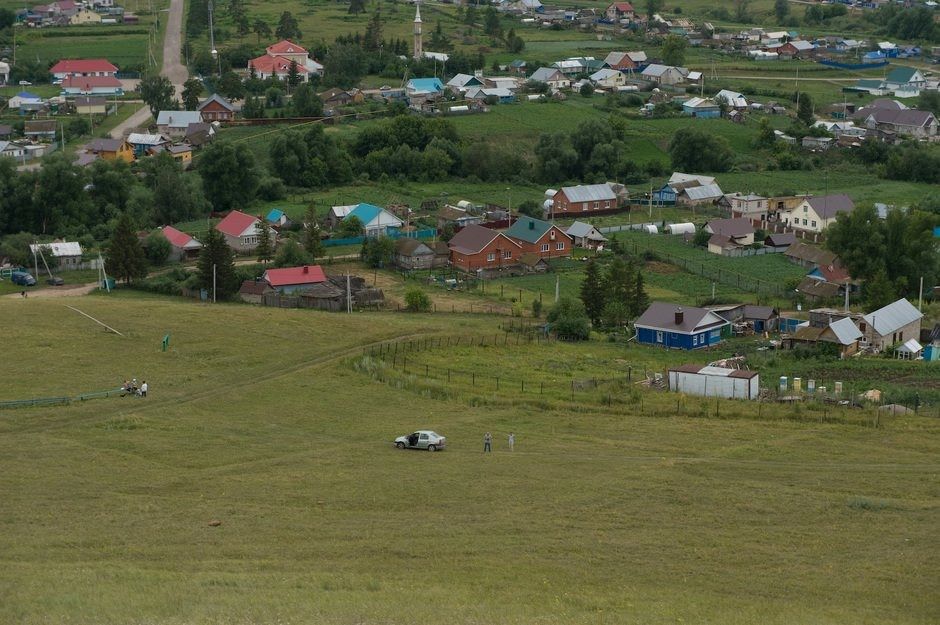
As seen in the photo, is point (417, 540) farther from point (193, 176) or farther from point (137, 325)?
point (193, 176)

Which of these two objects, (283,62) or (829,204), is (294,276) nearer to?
(829,204)

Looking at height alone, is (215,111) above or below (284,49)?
below

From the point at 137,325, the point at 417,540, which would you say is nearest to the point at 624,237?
the point at 137,325

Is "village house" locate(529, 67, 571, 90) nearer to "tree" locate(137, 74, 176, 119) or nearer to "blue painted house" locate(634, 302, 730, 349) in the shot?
"tree" locate(137, 74, 176, 119)

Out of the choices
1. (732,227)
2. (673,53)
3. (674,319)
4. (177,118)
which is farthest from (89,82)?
(674,319)

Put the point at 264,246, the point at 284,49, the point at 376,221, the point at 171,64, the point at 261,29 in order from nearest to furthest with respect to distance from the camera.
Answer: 1. the point at 264,246
2. the point at 376,221
3. the point at 284,49
4. the point at 171,64
5. the point at 261,29

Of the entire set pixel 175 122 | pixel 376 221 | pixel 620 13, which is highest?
pixel 620 13

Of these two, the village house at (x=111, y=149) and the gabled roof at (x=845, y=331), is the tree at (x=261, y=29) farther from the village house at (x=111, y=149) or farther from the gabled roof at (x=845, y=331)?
the gabled roof at (x=845, y=331)

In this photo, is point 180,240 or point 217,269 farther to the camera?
point 180,240
